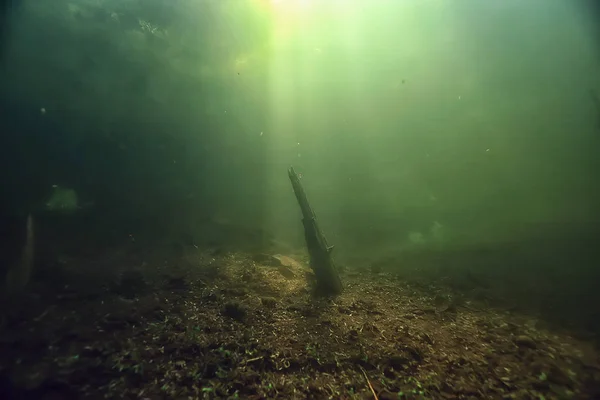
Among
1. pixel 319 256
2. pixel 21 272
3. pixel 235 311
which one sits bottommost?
pixel 235 311

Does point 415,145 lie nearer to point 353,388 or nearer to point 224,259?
point 224,259

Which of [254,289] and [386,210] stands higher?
[386,210]

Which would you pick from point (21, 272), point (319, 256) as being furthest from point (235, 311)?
point (21, 272)

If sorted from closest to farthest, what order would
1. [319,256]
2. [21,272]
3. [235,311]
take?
[235,311] < [21,272] < [319,256]

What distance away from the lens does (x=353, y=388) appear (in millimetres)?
6188

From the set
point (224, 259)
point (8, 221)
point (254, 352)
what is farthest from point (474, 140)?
point (8, 221)

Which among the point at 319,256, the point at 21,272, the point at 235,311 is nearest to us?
the point at 235,311

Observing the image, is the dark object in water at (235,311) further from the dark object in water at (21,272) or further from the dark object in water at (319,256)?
the dark object in water at (21,272)

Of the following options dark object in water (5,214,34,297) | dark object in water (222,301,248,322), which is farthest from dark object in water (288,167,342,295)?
dark object in water (5,214,34,297)

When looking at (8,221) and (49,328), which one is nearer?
(49,328)

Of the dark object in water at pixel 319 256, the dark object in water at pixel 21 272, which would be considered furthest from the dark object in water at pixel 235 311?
the dark object in water at pixel 21 272

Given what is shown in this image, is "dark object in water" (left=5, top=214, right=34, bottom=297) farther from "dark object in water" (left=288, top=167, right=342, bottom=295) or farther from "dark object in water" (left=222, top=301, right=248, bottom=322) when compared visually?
"dark object in water" (left=288, top=167, right=342, bottom=295)

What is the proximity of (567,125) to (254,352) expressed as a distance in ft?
206

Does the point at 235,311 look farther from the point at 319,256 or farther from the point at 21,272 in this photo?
the point at 21,272
